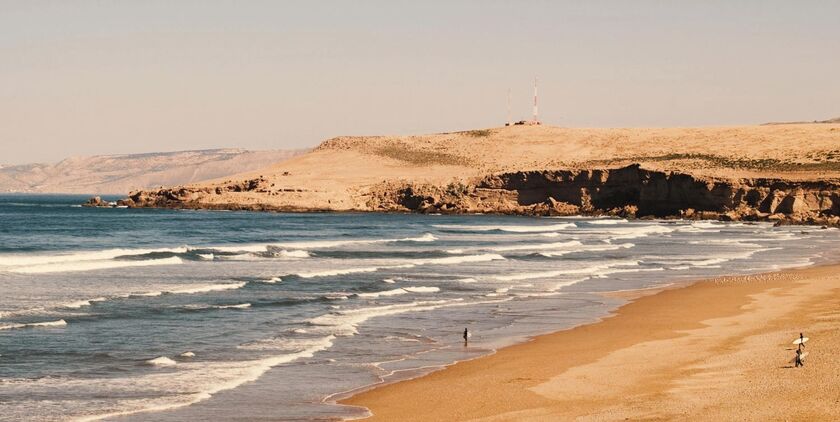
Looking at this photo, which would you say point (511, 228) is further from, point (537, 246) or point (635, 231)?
point (537, 246)

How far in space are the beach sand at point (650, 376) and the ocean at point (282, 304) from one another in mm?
1070

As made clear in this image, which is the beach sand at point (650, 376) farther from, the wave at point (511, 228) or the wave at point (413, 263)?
the wave at point (511, 228)

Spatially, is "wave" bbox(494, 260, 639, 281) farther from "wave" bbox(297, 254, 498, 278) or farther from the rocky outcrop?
the rocky outcrop

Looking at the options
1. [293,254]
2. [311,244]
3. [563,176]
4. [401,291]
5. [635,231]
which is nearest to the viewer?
[401,291]

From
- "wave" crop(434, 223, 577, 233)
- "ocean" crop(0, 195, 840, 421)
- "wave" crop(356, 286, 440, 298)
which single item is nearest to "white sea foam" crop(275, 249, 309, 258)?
"ocean" crop(0, 195, 840, 421)

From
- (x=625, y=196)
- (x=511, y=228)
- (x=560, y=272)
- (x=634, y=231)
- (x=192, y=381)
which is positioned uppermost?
(x=625, y=196)

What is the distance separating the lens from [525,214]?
4126 inches

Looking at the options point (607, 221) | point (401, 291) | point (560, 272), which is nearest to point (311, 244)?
point (560, 272)

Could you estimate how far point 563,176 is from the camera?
10531 centimetres

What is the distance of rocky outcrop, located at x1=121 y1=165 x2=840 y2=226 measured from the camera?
8900 centimetres

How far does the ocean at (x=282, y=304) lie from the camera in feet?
62.5

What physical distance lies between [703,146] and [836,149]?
58.6ft

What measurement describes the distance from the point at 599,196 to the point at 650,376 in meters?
85.4

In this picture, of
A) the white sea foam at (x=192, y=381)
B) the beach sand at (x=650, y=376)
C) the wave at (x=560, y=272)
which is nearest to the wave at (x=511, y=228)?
the wave at (x=560, y=272)
